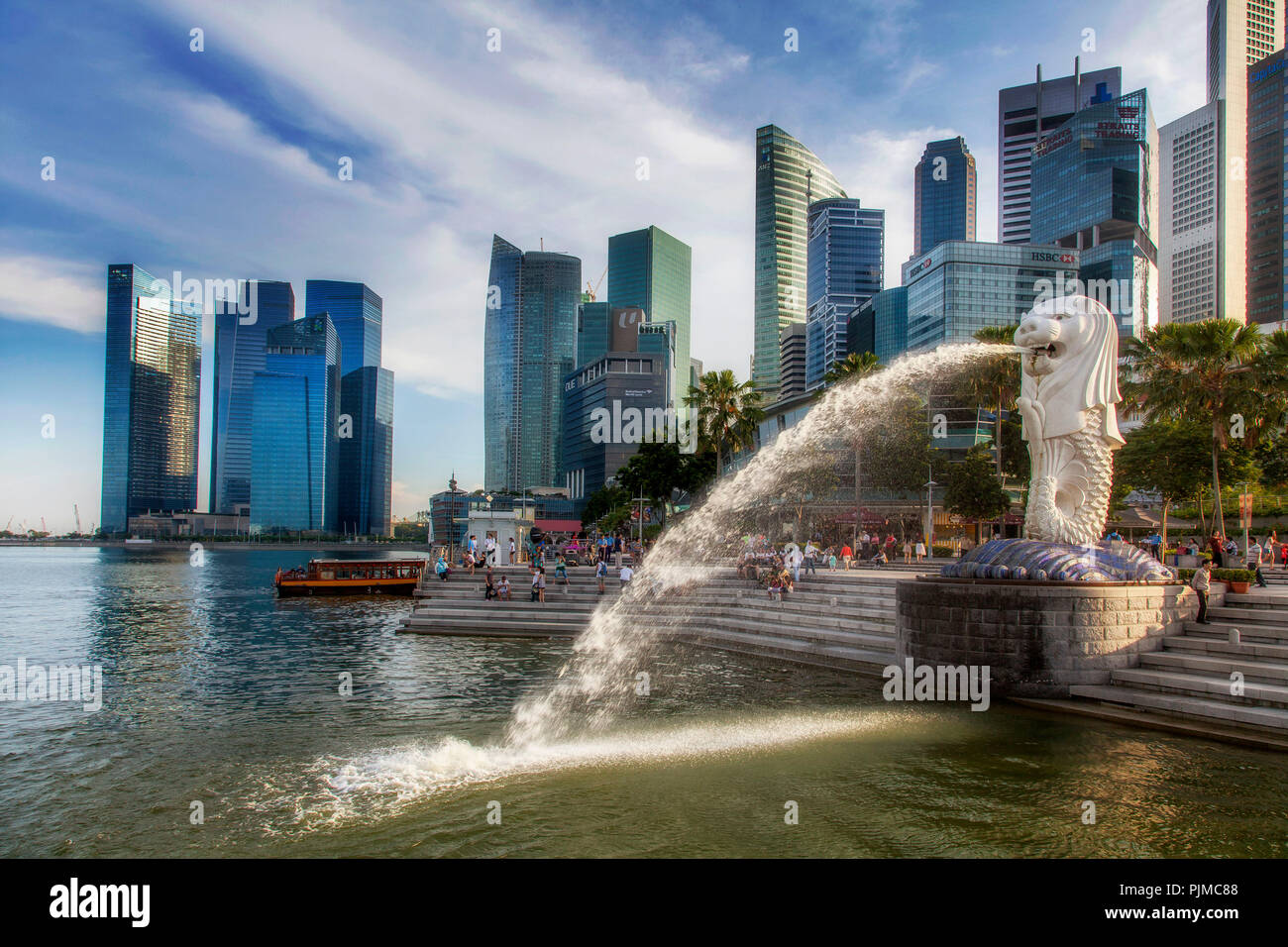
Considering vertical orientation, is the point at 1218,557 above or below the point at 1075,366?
below

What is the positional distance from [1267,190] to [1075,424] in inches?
8074

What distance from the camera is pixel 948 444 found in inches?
2694

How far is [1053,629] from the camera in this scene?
1580cm

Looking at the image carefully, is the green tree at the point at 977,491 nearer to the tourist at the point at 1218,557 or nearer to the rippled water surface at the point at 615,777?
the tourist at the point at 1218,557

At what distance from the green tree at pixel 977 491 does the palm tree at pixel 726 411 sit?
12.6 meters

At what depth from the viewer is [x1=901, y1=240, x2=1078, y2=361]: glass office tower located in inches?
4653

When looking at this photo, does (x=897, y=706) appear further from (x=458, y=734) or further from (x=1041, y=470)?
(x=458, y=734)

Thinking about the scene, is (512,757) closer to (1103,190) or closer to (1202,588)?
(1202,588)

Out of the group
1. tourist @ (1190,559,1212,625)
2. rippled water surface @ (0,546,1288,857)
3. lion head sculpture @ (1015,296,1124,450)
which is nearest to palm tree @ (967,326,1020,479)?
lion head sculpture @ (1015,296,1124,450)

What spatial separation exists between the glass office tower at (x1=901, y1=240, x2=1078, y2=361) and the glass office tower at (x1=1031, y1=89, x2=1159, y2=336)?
48.6 m

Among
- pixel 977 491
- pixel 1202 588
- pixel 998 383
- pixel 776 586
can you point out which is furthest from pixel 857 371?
pixel 1202 588

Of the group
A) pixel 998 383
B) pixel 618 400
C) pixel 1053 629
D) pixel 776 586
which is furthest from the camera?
pixel 618 400
